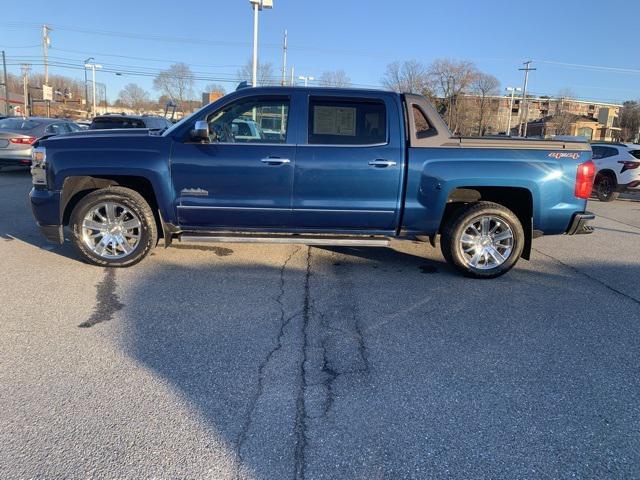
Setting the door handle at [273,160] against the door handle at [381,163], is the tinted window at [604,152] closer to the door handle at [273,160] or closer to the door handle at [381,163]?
the door handle at [381,163]

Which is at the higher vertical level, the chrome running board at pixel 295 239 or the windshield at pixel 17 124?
the windshield at pixel 17 124

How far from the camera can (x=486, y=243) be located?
540cm

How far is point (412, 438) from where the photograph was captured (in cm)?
258

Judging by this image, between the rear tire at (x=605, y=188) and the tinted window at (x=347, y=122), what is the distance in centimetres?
1193

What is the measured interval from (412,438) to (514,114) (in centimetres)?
11136

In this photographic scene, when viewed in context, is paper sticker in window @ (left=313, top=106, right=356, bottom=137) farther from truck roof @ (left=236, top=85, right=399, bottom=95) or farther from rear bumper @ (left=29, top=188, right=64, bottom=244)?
rear bumper @ (left=29, top=188, right=64, bottom=244)

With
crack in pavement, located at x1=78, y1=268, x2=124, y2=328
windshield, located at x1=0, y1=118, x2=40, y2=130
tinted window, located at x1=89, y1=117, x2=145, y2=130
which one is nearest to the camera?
crack in pavement, located at x1=78, y1=268, x2=124, y2=328

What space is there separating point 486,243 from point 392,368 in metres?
2.65

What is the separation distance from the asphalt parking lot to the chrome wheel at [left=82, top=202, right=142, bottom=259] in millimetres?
248

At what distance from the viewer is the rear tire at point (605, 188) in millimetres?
14159

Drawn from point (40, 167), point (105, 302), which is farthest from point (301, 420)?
point (40, 167)

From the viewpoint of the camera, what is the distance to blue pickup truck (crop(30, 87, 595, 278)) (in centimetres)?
503

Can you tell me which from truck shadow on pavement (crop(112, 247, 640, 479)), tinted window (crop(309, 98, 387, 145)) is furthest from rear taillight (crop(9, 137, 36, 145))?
tinted window (crop(309, 98, 387, 145))

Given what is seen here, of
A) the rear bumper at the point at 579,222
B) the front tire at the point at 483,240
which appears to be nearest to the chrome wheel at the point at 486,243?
the front tire at the point at 483,240
